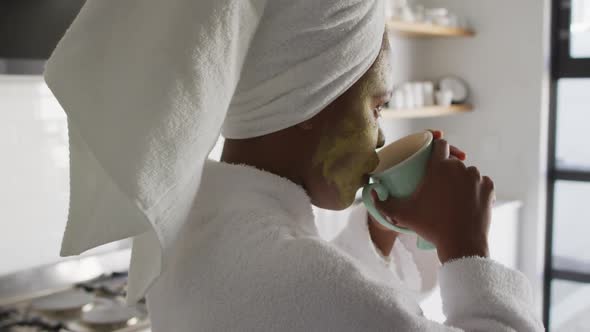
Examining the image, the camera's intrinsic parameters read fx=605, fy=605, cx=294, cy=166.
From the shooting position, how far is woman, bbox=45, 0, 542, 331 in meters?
0.53

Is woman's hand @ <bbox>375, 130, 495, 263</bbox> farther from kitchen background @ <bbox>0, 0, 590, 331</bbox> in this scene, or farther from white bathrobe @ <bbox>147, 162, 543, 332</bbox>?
kitchen background @ <bbox>0, 0, 590, 331</bbox>

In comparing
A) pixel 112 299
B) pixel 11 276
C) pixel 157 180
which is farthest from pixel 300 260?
pixel 11 276

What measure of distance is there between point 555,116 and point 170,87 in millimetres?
2999

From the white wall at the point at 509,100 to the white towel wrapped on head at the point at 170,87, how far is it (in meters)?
2.66

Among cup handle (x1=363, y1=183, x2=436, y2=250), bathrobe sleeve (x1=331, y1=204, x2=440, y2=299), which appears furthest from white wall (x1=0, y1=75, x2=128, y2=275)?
cup handle (x1=363, y1=183, x2=436, y2=250)

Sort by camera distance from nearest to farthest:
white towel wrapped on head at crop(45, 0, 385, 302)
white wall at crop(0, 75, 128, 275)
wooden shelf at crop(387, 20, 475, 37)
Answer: white towel wrapped on head at crop(45, 0, 385, 302) < white wall at crop(0, 75, 128, 275) < wooden shelf at crop(387, 20, 475, 37)

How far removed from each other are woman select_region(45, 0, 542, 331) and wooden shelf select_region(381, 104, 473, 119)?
6.31ft

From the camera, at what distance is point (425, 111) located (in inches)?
114

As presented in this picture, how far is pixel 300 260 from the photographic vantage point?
1.81 feet

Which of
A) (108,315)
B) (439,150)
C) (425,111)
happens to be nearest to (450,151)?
(439,150)

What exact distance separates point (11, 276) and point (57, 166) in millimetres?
336

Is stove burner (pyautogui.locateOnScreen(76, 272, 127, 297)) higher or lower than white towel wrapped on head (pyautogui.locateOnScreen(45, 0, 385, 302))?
lower

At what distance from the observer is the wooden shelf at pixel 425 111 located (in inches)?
106

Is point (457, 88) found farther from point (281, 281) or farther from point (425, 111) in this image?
point (281, 281)
